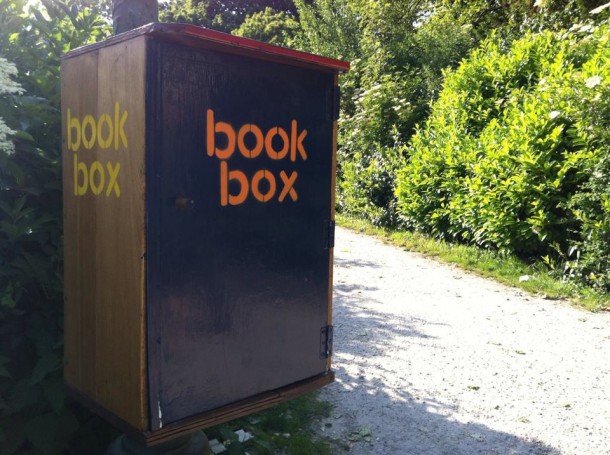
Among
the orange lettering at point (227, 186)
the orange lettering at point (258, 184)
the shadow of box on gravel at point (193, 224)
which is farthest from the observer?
the orange lettering at point (258, 184)

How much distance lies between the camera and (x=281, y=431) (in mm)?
3486

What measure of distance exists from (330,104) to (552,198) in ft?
17.3

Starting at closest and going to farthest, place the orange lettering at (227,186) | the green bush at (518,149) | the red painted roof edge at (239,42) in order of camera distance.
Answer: the red painted roof edge at (239,42) → the orange lettering at (227,186) → the green bush at (518,149)

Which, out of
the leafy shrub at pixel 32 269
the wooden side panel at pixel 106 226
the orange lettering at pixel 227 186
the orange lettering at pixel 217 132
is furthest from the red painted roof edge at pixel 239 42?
the leafy shrub at pixel 32 269

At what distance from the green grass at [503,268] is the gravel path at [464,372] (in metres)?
0.24

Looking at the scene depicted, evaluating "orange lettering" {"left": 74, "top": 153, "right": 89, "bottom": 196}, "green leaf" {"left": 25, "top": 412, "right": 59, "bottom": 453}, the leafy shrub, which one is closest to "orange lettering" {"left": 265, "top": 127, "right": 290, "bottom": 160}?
"orange lettering" {"left": 74, "top": 153, "right": 89, "bottom": 196}

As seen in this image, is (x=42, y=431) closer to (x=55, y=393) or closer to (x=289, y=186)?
(x=55, y=393)

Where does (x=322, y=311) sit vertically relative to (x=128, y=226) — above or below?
below

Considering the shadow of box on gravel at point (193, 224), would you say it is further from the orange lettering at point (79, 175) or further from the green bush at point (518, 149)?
the green bush at point (518, 149)

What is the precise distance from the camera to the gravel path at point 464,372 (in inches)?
138

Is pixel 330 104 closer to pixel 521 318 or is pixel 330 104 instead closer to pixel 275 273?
pixel 275 273

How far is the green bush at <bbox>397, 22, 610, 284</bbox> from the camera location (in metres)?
6.59

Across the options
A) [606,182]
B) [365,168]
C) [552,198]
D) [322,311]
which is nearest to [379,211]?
[365,168]

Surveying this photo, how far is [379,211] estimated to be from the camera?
35.8 feet
